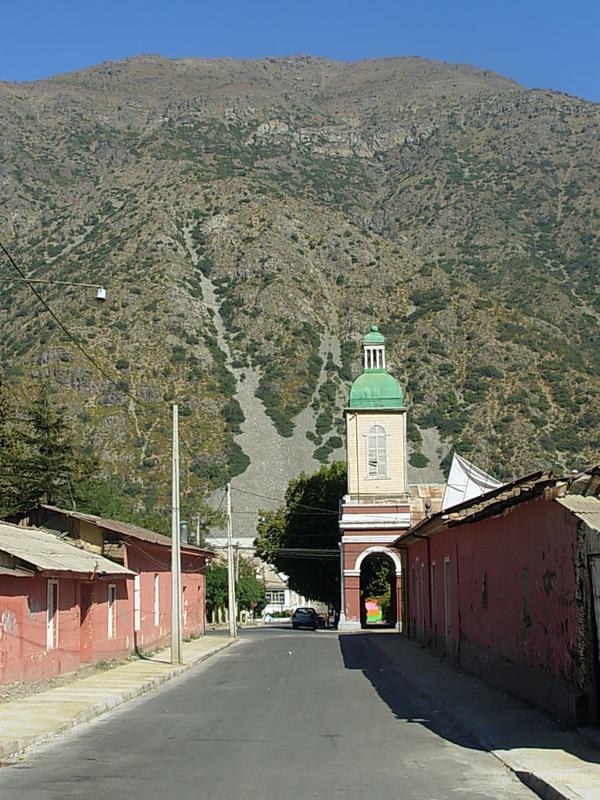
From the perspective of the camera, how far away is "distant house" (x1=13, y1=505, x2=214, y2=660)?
31.6 m

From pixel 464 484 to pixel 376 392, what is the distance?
1196 centimetres

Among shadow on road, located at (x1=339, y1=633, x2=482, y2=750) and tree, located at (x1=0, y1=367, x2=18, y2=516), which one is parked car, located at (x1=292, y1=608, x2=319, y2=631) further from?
shadow on road, located at (x1=339, y1=633, x2=482, y2=750)

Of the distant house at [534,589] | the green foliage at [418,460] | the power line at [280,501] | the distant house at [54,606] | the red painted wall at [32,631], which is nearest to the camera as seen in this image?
the distant house at [534,589]

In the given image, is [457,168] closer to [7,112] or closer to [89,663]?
[7,112]

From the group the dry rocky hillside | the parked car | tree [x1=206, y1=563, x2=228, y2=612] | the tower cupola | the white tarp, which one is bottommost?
the parked car

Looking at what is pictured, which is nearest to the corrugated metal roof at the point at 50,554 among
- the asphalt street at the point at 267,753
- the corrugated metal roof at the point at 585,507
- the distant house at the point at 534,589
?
the asphalt street at the point at 267,753

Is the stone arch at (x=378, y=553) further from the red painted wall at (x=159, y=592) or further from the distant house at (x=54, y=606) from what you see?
the distant house at (x=54, y=606)

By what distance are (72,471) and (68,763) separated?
46.5m

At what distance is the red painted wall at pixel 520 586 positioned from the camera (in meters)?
14.1

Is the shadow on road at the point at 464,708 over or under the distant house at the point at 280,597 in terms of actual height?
over

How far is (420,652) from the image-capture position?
106 feet

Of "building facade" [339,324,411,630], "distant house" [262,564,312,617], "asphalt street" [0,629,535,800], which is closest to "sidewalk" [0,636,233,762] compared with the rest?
"asphalt street" [0,629,535,800]

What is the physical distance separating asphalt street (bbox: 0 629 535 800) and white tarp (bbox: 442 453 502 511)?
28.3 meters

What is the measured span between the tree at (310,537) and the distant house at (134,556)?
77.7ft
